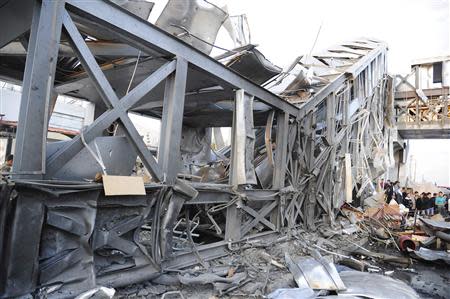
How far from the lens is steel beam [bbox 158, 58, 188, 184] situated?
163 inches

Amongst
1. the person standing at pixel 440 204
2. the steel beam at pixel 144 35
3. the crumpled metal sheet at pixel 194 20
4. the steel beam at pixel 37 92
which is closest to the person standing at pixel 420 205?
the person standing at pixel 440 204

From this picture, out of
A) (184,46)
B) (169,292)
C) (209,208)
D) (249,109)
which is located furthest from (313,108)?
(169,292)

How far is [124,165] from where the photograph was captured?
4012 millimetres

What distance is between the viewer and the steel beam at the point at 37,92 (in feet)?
8.77

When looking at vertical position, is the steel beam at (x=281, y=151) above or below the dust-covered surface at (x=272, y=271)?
above

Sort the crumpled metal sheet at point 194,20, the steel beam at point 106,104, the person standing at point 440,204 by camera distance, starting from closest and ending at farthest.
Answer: the steel beam at point 106,104 → the crumpled metal sheet at point 194,20 → the person standing at point 440,204

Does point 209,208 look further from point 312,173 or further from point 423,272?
point 423,272

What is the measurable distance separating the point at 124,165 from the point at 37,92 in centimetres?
153

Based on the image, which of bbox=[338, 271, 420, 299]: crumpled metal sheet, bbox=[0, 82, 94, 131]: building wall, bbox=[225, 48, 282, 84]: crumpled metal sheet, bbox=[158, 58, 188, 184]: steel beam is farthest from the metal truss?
bbox=[0, 82, 94, 131]: building wall

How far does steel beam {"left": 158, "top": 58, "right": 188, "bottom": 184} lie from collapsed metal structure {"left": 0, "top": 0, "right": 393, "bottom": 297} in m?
0.02

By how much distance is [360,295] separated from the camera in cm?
379

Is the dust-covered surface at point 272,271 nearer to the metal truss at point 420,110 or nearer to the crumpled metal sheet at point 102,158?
the crumpled metal sheet at point 102,158

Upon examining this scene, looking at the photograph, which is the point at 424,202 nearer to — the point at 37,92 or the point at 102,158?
the point at 102,158

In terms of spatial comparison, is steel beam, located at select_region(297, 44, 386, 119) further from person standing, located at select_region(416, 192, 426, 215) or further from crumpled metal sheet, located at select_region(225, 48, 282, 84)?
person standing, located at select_region(416, 192, 426, 215)
